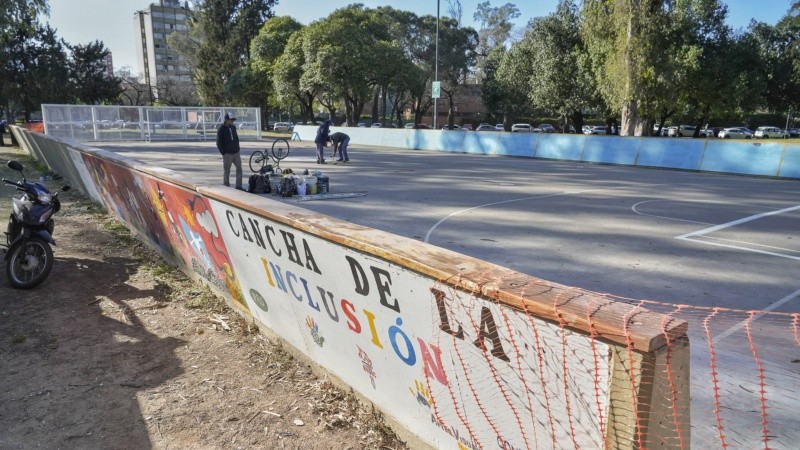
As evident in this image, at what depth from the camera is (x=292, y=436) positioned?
3416 mm

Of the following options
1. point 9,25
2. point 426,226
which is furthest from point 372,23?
point 426,226

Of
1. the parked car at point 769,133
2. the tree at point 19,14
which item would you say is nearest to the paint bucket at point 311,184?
the tree at point 19,14

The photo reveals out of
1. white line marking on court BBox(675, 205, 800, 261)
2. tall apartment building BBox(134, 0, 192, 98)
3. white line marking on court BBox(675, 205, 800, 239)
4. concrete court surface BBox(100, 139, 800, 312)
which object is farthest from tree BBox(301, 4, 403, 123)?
tall apartment building BBox(134, 0, 192, 98)

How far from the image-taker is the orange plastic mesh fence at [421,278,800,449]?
1.72 metres

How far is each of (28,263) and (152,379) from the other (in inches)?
129

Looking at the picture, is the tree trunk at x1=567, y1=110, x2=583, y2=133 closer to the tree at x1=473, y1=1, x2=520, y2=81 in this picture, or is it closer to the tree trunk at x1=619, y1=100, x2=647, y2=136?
the tree trunk at x1=619, y1=100, x2=647, y2=136

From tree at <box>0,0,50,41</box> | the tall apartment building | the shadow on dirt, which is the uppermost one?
the tall apartment building

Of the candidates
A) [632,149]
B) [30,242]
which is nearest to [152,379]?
[30,242]

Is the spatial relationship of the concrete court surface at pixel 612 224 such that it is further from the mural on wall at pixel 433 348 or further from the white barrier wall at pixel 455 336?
the mural on wall at pixel 433 348

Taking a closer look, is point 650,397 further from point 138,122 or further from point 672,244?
point 138,122

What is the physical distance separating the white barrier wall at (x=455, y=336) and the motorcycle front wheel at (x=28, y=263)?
291cm

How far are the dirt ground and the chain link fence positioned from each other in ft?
110

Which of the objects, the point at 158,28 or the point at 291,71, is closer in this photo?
the point at 291,71

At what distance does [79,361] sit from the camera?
4520 mm
